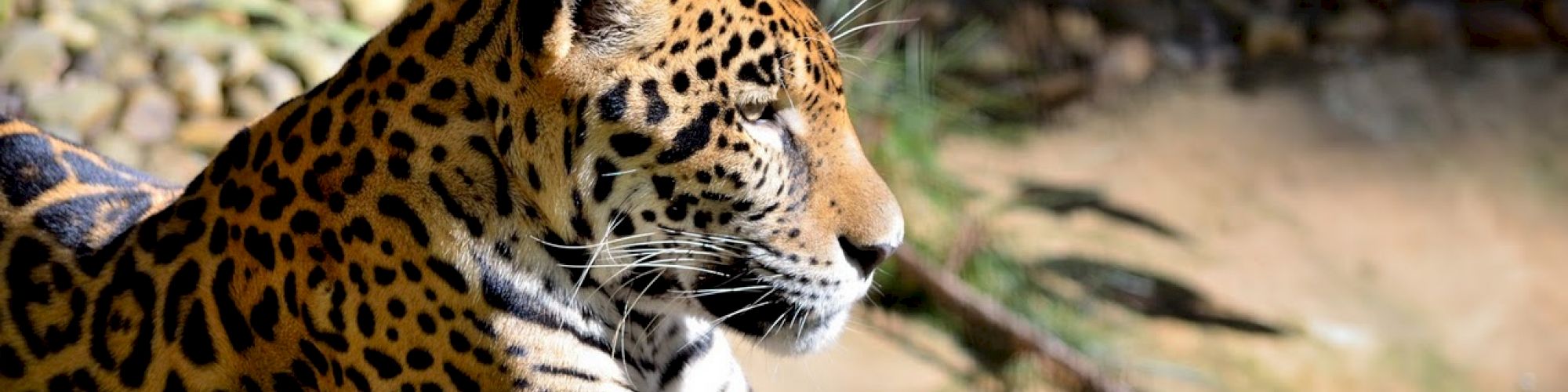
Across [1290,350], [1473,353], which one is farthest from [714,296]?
[1473,353]

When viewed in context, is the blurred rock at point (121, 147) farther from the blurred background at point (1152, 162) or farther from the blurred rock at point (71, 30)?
the blurred rock at point (71, 30)

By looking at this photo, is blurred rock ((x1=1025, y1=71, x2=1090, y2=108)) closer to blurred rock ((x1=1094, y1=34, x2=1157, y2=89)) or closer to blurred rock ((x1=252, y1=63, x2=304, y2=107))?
blurred rock ((x1=1094, y1=34, x2=1157, y2=89))

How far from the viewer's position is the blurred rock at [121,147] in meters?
5.39

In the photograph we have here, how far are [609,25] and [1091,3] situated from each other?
743cm

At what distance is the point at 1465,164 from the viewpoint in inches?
336

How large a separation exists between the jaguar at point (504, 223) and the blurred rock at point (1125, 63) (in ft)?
21.3

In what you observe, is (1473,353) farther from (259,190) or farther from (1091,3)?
(259,190)

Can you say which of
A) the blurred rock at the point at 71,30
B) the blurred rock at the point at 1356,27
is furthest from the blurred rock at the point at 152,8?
the blurred rock at the point at 1356,27

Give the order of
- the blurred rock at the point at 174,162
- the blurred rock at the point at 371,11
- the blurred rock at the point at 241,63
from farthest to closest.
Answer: the blurred rock at the point at 371,11 → the blurred rock at the point at 241,63 → the blurred rock at the point at 174,162

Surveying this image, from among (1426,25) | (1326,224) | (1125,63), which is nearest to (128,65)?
(1326,224)

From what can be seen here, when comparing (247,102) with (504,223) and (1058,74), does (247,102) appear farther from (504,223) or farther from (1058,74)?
(1058,74)

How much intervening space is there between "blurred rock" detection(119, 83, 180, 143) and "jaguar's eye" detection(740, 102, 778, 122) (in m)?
3.50

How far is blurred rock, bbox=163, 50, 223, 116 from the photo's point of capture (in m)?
5.80

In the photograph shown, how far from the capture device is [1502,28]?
383 inches
